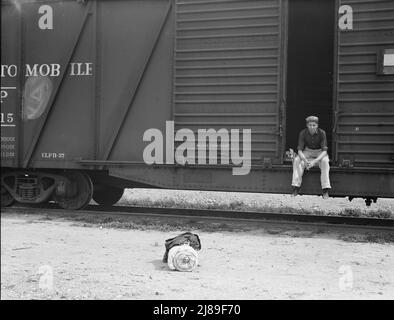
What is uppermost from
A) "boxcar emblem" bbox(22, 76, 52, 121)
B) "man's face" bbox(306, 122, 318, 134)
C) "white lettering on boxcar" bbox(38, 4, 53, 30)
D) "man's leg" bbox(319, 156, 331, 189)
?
"white lettering on boxcar" bbox(38, 4, 53, 30)

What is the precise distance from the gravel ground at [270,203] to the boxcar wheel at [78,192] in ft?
5.96

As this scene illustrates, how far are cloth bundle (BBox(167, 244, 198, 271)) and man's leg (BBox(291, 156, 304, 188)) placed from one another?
2812 mm

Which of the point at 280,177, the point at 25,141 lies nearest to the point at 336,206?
the point at 280,177

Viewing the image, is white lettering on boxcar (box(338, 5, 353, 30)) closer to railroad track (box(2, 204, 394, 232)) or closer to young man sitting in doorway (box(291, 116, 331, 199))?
young man sitting in doorway (box(291, 116, 331, 199))

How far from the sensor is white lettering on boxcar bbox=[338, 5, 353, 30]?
7.36m

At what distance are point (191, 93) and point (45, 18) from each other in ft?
9.58

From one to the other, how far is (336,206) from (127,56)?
5.70 m

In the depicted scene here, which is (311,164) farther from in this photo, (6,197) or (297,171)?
(6,197)

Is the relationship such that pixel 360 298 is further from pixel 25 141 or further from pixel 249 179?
pixel 25 141

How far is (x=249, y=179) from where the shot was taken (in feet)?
25.7

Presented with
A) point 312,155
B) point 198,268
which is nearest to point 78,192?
point 312,155

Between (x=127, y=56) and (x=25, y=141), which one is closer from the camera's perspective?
(x=127, y=56)

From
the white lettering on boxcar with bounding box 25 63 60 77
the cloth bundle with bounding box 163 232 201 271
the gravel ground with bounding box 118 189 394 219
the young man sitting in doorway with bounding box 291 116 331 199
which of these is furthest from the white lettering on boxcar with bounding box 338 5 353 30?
the white lettering on boxcar with bounding box 25 63 60 77

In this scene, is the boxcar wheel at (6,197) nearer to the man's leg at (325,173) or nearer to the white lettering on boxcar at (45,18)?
the white lettering on boxcar at (45,18)
